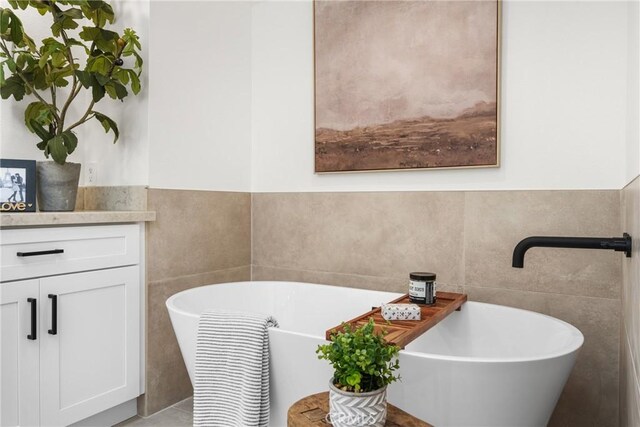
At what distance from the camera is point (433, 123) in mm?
2344

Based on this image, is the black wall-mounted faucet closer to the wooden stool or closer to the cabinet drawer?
the wooden stool

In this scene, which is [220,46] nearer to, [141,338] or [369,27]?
[369,27]

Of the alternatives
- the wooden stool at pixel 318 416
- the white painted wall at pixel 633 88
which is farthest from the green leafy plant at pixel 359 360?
the white painted wall at pixel 633 88

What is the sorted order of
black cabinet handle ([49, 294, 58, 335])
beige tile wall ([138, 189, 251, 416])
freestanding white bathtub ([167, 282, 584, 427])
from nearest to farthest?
freestanding white bathtub ([167, 282, 584, 427]), black cabinet handle ([49, 294, 58, 335]), beige tile wall ([138, 189, 251, 416])

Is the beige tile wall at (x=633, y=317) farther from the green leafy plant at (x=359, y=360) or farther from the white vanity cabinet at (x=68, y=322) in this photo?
the white vanity cabinet at (x=68, y=322)

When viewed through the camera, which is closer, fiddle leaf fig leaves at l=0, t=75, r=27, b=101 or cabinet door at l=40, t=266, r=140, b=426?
cabinet door at l=40, t=266, r=140, b=426

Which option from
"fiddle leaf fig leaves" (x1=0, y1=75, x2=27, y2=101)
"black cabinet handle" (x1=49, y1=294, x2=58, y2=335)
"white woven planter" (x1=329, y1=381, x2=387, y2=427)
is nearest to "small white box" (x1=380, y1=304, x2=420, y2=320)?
"white woven planter" (x1=329, y1=381, x2=387, y2=427)

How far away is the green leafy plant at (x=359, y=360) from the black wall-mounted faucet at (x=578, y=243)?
0.80 metres

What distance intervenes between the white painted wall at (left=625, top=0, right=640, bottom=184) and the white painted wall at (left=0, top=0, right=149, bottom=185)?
6.73ft

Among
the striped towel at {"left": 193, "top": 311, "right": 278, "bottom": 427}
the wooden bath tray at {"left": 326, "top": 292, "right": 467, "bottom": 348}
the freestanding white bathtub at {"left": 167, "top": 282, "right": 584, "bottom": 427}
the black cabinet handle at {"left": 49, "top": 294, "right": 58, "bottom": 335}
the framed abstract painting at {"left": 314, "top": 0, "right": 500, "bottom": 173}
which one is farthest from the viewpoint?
the framed abstract painting at {"left": 314, "top": 0, "right": 500, "bottom": 173}

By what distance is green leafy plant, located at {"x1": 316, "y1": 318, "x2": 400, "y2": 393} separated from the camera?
3.56 ft

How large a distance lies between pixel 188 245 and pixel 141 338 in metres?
0.53

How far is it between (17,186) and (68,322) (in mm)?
623

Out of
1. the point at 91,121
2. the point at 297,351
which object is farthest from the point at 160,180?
the point at 297,351
